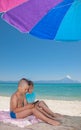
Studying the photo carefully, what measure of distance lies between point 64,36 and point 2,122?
181 cm

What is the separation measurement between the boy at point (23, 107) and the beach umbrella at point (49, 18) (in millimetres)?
962

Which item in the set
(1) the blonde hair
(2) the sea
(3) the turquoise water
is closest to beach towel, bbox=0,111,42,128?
(1) the blonde hair

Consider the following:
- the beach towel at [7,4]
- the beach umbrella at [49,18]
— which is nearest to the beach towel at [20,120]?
the beach umbrella at [49,18]

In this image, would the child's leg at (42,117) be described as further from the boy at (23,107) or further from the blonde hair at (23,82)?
the blonde hair at (23,82)

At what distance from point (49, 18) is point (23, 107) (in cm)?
161

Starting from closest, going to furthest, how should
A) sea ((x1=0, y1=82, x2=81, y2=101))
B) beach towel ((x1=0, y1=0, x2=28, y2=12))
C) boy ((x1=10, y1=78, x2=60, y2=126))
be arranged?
beach towel ((x1=0, y1=0, x2=28, y2=12)), boy ((x1=10, y1=78, x2=60, y2=126)), sea ((x1=0, y1=82, x2=81, y2=101))

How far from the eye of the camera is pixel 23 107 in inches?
209

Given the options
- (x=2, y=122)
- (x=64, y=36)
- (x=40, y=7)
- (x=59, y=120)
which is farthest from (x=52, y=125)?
(x=40, y=7)

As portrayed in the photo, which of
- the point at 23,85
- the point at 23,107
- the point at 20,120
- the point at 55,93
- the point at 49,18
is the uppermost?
the point at 49,18

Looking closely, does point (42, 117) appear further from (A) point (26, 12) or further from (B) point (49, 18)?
(A) point (26, 12)

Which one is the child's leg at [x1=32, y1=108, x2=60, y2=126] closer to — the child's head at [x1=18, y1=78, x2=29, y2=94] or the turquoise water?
the child's head at [x1=18, y1=78, x2=29, y2=94]

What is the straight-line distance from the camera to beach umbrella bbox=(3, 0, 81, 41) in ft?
15.6

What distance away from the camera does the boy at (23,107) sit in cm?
520

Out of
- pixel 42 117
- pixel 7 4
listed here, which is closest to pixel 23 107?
pixel 42 117
